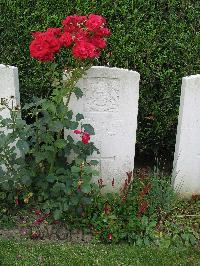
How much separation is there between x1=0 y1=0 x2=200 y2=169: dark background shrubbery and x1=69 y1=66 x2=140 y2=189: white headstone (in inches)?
20.6

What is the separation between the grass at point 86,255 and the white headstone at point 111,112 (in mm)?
678

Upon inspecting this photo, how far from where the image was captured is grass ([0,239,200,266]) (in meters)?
3.73

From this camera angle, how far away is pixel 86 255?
379 centimetres

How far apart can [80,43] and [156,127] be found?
1473 mm

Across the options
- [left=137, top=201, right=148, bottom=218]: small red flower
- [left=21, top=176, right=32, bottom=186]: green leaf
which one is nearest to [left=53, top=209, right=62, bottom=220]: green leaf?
[left=21, top=176, right=32, bottom=186]: green leaf

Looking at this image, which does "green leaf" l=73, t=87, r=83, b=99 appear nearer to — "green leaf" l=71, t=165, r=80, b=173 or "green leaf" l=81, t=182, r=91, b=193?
"green leaf" l=71, t=165, r=80, b=173

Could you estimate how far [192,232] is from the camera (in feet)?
13.4

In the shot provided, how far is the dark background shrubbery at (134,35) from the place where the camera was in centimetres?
440

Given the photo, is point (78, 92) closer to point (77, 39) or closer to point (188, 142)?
point (77, 39)

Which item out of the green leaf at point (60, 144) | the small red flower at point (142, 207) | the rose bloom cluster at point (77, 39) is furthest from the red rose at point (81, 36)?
the small red flower at point (142, 207)

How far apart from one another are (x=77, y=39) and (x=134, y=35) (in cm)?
→ 103

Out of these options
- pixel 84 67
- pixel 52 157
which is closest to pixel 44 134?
pixel 52 157

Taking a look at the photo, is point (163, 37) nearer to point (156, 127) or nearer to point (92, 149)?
point (156, 127)

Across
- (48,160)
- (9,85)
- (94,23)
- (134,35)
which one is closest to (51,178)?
(48,160)
